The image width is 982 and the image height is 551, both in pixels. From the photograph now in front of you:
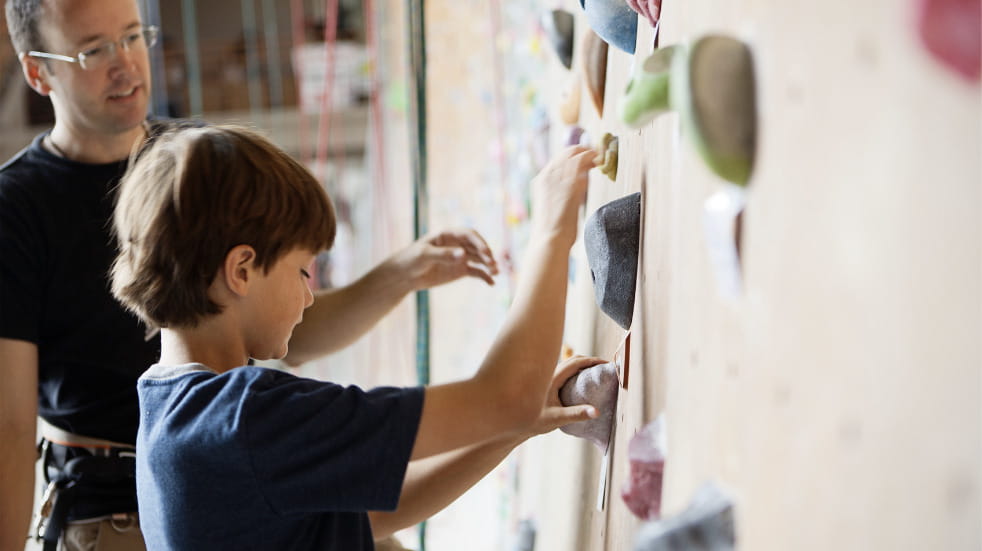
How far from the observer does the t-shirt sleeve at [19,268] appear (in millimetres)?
1196

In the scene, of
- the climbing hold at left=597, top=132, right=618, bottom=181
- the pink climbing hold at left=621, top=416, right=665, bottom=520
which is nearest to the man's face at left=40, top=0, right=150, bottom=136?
the climbing hold at left=597, top=132, right=618, bottom=181

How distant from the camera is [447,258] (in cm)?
128

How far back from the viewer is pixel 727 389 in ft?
1.86

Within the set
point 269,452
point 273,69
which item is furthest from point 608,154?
point 273,69

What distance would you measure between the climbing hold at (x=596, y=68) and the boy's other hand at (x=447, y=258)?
24cm

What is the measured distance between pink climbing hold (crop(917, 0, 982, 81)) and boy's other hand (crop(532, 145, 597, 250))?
0.48 meters

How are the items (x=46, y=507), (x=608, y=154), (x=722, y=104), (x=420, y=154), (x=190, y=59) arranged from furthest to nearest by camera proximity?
(x=190, y=59), (x=420, y=154), (x=46, y=507), (x=608, y=154), (x=722, y=104)

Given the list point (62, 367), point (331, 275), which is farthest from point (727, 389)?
point (331, 275)

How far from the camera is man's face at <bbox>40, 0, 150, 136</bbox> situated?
49.6 inches

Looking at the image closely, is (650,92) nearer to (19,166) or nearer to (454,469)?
(454,469)

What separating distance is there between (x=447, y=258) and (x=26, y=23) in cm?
63

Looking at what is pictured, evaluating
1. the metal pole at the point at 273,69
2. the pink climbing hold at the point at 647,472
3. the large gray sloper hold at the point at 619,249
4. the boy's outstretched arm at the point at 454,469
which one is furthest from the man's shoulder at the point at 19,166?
the metal pole at the point at 273,69

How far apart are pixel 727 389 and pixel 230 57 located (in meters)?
8.07

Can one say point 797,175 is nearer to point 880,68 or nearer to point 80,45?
point 880,68
